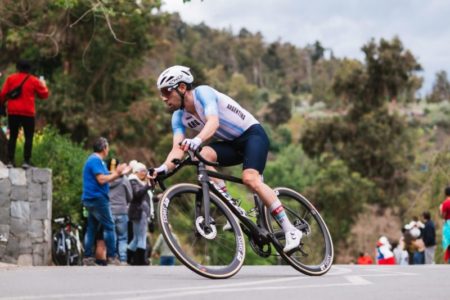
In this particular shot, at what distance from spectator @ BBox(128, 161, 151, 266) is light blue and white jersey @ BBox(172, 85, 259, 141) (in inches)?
249

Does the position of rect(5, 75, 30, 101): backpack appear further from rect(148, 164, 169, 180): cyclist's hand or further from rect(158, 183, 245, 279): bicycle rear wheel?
rect(148, 164, 169, 180): cyclist's hand

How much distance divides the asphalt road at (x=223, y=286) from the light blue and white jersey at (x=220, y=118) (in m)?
1.27

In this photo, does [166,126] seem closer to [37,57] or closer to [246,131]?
[37,57]

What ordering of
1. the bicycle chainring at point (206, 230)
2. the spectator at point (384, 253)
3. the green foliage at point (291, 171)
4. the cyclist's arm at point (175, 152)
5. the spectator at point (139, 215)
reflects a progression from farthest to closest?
the green foliage at point (291, 171) < the spectator at point (384, 253) < the spectator at point (139, 215) < the cyclist's arm at point (175, 152) < the bicycle chainring at point (206, 230)

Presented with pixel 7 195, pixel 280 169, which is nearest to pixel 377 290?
pixel 7 195

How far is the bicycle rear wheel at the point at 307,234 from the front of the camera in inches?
376

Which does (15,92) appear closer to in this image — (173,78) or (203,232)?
(173,78)

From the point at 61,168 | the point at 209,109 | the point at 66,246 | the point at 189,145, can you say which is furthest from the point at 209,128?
the point at 61,168

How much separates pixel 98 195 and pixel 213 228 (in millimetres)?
5914

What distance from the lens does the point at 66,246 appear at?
54.5 ft

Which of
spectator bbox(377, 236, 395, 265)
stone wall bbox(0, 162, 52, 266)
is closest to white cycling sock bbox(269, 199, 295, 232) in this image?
stone wall bbox(0, 162, 52, 266)

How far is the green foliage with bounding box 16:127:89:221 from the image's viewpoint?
70.5 ft

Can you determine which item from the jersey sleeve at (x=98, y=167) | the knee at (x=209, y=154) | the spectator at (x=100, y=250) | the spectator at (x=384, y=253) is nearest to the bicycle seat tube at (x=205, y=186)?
the knee at (x=209, y=154)

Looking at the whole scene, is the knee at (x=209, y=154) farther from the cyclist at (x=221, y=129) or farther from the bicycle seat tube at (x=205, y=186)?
the bicycle seat tube at (x=205, y=186)
